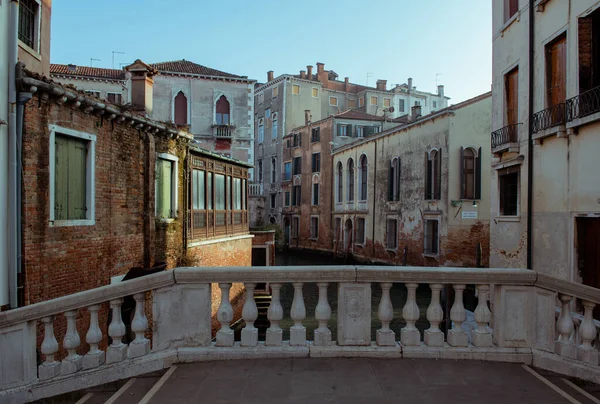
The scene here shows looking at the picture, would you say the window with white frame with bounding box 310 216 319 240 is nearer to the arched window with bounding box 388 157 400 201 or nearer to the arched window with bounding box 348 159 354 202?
the arched window with bounding box 348 159 354 202

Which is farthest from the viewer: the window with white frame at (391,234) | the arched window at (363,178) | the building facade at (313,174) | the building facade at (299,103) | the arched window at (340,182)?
the building facade at (299,103)

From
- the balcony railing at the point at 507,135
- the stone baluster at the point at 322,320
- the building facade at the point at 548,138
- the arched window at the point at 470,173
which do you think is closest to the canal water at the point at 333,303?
the building facade at the point at 548,138

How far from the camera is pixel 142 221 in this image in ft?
39.8

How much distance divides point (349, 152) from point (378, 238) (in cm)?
744

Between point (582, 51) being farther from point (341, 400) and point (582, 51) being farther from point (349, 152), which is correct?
point (349, 152)

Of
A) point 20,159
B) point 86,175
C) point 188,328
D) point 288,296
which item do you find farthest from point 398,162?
point 188,328

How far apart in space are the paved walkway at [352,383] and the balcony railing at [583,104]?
6.11m

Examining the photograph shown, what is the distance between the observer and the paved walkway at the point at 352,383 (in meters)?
3.55

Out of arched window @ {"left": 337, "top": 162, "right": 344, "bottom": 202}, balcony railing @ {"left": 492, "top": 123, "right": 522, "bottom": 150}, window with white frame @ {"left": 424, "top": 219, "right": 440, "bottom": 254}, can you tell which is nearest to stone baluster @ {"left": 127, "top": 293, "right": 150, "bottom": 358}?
balcony railing @ {"left": 492, "top": 123, "right": 522, "bottom": 150}

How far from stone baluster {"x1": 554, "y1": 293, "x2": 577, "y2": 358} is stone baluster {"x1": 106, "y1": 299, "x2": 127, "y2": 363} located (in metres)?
3.93

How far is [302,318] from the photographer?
14.1 feet

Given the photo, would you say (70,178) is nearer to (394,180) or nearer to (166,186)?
(166,186)

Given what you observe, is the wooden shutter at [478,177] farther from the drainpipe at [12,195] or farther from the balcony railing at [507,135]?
the drainpipe at [12,195]

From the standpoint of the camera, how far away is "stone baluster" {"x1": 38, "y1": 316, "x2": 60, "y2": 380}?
13.6 ft
